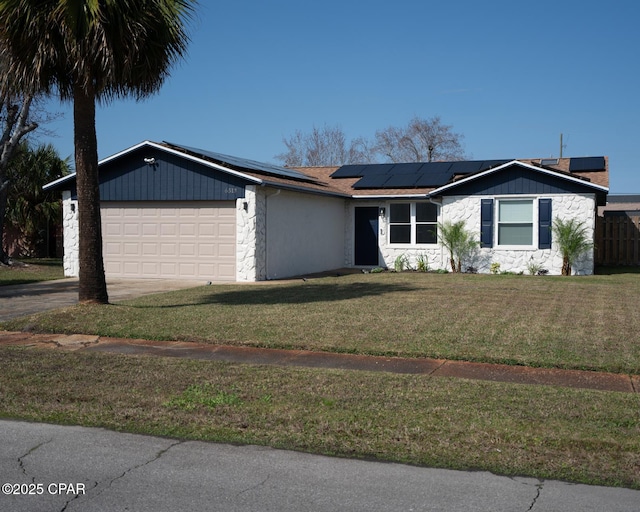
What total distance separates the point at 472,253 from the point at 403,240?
8.63 ft

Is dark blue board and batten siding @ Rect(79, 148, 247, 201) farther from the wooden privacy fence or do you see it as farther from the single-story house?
the wooden privacy fence

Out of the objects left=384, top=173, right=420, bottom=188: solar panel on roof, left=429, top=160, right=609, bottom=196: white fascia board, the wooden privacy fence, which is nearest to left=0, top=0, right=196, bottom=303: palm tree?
left=429, top=160, right=609, bottom=196: white fascia board

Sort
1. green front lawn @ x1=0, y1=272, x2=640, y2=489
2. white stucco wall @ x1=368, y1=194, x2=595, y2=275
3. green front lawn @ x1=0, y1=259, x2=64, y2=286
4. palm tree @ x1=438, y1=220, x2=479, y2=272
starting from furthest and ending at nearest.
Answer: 1. palm tree @ x1=438, y1=220, x2=479, y2=272
2. white stucco wall @ x1=368, y1=194, x2=595, y2=275
3. green front lawn @ x1=0, y1=259, x2=64, y2=286
4. green front lawn @ x1=0, y1=272, x2=640, y2=489

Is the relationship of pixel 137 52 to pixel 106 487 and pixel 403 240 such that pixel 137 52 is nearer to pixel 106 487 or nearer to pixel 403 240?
pixel 106 487

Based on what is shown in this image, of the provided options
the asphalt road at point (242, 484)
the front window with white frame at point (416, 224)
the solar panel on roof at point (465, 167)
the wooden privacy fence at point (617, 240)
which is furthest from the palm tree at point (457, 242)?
the asphalt road at point (242, 484)

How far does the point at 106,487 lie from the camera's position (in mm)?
4746

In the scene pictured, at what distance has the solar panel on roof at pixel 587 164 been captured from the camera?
78.1 feet

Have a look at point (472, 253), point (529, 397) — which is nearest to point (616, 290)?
point (472, 253)

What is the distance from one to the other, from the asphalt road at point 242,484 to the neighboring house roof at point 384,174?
42.8ft

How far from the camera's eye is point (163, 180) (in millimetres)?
19578

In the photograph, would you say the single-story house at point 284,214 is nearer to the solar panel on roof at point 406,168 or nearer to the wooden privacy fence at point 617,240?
the solar panel on roof at point 406,168

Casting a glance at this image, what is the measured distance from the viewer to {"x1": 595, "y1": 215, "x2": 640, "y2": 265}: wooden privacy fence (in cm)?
2455

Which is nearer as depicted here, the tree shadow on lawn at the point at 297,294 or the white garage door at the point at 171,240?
the tree shadow on lawn at the point at 297,294

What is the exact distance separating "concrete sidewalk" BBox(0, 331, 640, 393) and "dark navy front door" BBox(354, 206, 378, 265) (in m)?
14.6
